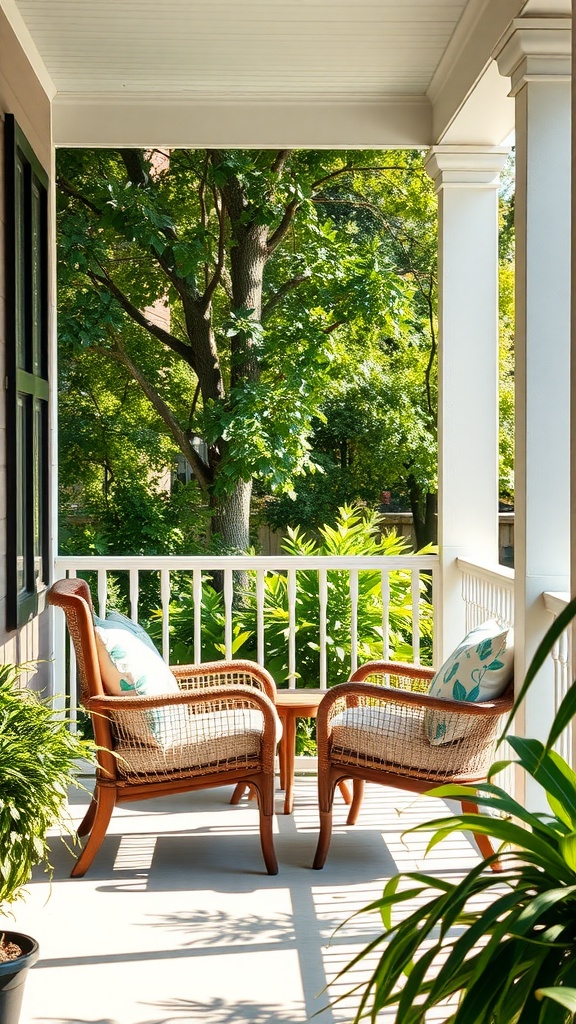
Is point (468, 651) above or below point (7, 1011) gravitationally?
above

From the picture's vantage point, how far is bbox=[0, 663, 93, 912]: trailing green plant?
230cm

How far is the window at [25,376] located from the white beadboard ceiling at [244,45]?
499 millimetres

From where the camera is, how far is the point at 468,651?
367cm

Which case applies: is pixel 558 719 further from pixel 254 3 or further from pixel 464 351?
pixel 464 351

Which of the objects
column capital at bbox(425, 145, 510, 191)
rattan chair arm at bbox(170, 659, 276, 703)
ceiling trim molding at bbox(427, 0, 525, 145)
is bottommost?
rattan chair arm at bbox(170, 659, 276, 703)

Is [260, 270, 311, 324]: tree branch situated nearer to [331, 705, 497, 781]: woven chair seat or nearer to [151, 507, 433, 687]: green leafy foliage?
[151, 507, 433, 687]: green leafy foliage

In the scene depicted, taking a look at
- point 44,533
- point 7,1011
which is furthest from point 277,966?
point 44,533

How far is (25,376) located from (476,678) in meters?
1.96

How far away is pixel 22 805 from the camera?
7.57ft

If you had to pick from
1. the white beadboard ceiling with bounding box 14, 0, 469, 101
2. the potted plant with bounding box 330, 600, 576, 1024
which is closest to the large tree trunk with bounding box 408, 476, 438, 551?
the white beadboard ceiling with bounding box 14, 0, 469, 101

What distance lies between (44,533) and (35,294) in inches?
40.1

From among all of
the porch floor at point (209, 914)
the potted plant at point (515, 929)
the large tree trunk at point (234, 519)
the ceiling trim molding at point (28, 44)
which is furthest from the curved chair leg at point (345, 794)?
the large tree trunk at point (234, 519)

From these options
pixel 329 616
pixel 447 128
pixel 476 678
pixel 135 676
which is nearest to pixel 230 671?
pixel 135 676

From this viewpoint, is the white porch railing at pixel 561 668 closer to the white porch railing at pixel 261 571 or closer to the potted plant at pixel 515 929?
the white porch railing at pixel 261 571
